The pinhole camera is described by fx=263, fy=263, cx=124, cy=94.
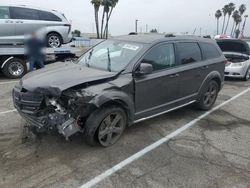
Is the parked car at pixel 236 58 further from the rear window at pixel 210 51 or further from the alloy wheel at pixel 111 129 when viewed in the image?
the alloy wheel at pixel 111 129

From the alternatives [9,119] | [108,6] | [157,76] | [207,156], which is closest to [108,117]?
[157,76]

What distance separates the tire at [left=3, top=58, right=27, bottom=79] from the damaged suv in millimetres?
5487

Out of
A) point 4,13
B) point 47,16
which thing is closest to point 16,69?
point 4,13

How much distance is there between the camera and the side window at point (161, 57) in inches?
180

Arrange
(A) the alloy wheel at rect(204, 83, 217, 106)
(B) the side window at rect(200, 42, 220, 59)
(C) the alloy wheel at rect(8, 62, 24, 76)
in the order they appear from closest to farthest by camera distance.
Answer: (B) the side window at rect(200, 42, 220, 59), (A) the alloy wheel at rect(204, 83, 217, 106), (C) the alloy wheel at rect(8, 62, 24, 76)

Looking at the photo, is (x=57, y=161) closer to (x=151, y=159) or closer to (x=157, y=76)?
(x=151, y=159)

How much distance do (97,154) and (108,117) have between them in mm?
575

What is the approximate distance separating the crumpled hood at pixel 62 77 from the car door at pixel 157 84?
2.04 ft

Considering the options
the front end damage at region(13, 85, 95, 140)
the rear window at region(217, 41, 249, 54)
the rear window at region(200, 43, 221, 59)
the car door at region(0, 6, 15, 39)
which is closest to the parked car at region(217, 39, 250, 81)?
the rear window at region(217, 41, 249, 54)

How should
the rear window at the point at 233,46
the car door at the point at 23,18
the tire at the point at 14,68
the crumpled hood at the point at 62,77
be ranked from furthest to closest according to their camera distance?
1. the rear window at the point at 233,46
2. the tire at the point at 14,68
3. the car door at the point at 23,18
4. the crumpled hood at the point at 62,77

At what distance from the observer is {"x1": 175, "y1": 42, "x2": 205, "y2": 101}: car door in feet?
16.9

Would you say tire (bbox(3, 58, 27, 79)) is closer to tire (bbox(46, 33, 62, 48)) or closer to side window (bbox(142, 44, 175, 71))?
tire (bbox(46, 33, 62, 48))

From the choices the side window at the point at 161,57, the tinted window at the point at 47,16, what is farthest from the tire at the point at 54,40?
the side window at the point at 161,57

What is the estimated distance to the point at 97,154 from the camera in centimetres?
394
